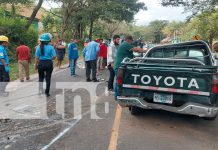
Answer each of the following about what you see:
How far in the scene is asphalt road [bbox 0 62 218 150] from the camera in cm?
491

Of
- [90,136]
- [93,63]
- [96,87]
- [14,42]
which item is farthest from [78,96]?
[14,42]

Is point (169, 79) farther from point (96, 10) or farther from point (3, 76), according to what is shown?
point (96, 10)

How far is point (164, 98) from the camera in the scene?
18.7 ft

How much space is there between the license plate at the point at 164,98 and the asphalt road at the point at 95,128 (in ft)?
1.84

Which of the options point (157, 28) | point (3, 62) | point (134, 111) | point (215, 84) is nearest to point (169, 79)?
point (215, 84)

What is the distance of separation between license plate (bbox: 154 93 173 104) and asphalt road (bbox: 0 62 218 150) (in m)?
0.56

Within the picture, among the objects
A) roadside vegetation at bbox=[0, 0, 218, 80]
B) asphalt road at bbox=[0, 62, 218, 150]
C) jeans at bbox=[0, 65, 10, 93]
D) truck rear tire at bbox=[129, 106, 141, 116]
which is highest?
roadside vegetation at bbox=[0, 0, 218, 80]

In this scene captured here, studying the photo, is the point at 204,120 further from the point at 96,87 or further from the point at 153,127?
the point at 96,87

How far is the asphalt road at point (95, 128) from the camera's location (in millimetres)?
4906

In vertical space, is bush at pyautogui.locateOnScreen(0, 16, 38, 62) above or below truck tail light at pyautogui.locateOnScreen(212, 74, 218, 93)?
above

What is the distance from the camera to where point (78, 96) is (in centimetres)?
876

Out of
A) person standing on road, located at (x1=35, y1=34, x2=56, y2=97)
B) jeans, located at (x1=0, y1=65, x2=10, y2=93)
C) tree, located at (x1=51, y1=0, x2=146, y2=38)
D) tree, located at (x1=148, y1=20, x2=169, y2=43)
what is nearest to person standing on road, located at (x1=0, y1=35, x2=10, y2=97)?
jeans, located at (x1=0, y1=65, x2=10, y2=93)

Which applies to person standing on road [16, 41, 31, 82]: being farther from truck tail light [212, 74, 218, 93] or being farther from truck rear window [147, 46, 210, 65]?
truck tail light [212, 74, 218, 93]

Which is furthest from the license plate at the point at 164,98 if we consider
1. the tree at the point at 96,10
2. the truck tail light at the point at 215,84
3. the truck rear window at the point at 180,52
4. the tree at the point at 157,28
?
the tree at the point at 157,28
